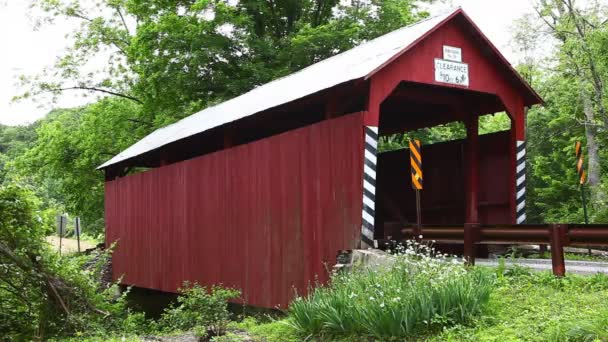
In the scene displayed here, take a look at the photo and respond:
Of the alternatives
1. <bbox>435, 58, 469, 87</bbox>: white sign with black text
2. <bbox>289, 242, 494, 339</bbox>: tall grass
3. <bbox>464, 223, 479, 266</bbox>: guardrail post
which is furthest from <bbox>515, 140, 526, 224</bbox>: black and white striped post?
<bbox>289, 242, 494, 339</bbox>: tall grass

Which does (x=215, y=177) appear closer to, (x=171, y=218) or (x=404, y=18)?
(x=171, y=218)

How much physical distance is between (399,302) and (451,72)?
4.39 meters

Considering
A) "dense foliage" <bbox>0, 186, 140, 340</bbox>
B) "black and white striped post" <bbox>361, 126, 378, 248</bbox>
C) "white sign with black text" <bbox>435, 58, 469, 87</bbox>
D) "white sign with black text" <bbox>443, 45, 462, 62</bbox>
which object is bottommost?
"dense foliage" <bbox>0, 186, 140, 340</bbox>

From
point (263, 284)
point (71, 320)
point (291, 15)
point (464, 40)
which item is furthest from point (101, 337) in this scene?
point (291, 15)

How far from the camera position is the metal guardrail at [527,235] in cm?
637

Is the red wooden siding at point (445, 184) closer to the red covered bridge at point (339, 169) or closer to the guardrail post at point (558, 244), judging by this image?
the red covered bridge at point (339, 169)

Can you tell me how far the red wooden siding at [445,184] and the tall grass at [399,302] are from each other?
2.88m

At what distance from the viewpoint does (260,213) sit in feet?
33.1

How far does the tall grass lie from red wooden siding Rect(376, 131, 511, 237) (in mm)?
2879

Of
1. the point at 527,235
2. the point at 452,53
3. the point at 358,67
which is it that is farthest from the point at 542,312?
the point at 452,53

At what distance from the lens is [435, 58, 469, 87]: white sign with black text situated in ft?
28.6

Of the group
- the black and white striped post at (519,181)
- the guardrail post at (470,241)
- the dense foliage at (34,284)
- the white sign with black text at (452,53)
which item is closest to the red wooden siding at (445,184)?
the black and white striped post at (519,181)

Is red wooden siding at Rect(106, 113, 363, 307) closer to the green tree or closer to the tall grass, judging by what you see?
the tall grass

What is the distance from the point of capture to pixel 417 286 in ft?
18.7
